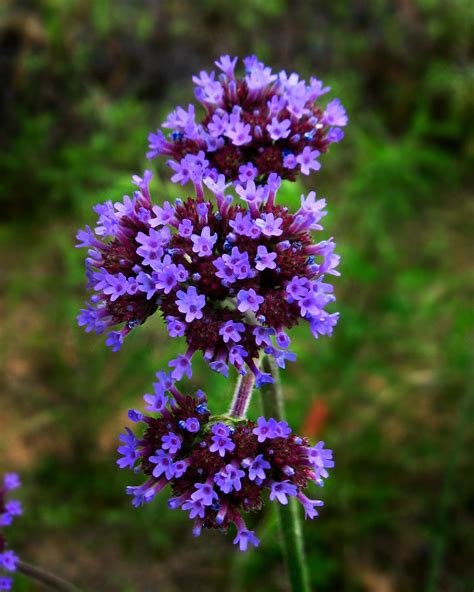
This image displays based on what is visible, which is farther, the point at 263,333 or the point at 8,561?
the point at 8,561

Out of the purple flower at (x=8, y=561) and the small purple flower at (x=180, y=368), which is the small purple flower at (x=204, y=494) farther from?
the purple flower at (x=8, y=561)

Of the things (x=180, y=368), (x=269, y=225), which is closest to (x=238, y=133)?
(x=269, y=225)

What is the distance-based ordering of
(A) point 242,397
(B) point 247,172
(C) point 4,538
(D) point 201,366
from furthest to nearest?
(D) point 201,366 < (C) point 4,538 < (B) point 247,172 < (A) point 242,397

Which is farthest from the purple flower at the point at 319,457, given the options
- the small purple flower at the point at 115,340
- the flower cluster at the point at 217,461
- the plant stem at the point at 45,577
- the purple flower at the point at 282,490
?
the plant stem at the point at 45,577

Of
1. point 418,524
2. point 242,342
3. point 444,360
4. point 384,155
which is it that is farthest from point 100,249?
point 444,360

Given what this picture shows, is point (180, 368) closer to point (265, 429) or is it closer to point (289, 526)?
point (265, 429)

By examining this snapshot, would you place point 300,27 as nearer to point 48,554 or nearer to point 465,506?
point 465,506

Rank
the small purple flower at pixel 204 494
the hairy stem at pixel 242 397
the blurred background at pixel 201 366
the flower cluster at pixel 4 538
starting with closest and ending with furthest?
the small purple flower at pixel 204 494 < the hairy stem at pixel 242 397 < the flower cluster at pixel 4 538 < the blurred background at pixel 201 366
